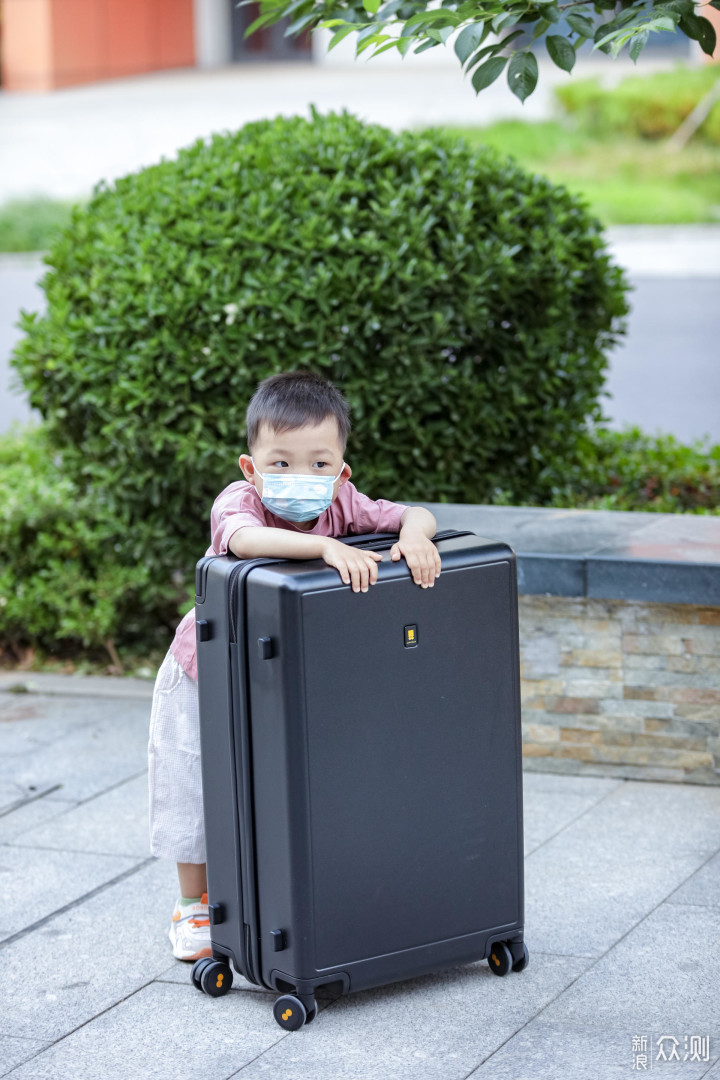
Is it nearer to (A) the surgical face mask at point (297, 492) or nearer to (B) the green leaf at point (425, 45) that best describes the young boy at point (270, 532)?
(A) the surgical face mask at point (297, 492)

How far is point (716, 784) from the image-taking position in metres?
4.29

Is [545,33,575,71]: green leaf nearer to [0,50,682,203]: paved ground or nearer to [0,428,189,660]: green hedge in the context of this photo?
[0,428,189,660]: green hedge

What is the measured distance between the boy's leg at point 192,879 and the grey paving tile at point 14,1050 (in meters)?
0.53

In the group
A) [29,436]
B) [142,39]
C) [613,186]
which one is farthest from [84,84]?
[29,436]

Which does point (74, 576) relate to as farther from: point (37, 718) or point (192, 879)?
point (192, 879)

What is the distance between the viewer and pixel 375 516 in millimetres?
3133

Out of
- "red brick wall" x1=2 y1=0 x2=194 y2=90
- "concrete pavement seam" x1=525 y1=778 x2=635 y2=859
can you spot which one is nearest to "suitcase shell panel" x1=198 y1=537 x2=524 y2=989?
"concrete pavement seam" x1=525 y1=778 x2=635 y2=859

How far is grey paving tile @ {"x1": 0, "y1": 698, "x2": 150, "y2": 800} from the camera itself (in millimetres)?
4508

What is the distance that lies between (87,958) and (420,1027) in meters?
0.90

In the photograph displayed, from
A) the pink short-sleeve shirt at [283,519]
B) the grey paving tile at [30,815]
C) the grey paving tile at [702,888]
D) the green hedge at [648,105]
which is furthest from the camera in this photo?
the green hedge at [648,105]

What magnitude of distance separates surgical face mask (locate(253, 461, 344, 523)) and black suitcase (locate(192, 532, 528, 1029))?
0.13m

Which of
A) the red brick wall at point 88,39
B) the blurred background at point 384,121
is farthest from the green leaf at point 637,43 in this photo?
the red brick wall at point 88,39

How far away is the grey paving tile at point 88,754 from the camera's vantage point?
4.51 m

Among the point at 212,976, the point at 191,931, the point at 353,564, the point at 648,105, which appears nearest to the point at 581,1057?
the point at 212,976
